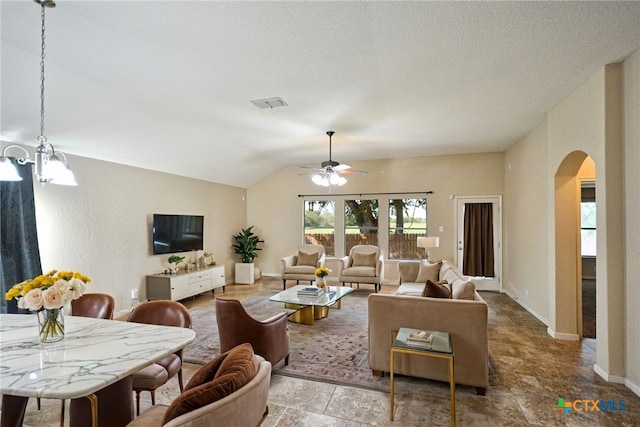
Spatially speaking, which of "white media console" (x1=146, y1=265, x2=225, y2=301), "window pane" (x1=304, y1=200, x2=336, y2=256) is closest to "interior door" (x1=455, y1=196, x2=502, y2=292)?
"window pane" (x1=304, y1=200, x2=336, y2=256)

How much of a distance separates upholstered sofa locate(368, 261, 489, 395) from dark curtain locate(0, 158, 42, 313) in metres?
4.00

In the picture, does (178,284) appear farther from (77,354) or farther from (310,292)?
(77,354)

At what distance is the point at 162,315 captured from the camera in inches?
95.7

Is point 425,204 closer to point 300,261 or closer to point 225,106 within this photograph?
point 300,261

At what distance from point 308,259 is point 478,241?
3.67 metres

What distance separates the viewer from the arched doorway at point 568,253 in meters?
3.80

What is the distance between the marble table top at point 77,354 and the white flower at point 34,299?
23cm

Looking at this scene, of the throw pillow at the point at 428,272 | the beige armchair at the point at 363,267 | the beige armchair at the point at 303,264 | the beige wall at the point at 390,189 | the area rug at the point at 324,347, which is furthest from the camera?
the beige wall at the point at 390,189

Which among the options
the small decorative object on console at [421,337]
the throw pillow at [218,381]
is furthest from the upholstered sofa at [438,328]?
the throw pillow at [218,381]

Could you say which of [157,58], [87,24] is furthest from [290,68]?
[87,24]

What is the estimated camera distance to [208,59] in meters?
2.74

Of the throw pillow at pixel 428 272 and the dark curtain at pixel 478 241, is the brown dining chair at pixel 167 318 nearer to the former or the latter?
the throw pillow at pixel 428 272

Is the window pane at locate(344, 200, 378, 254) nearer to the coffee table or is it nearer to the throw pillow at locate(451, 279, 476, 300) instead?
the coffee table

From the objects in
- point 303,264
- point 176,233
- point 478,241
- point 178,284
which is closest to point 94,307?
point 178,284
